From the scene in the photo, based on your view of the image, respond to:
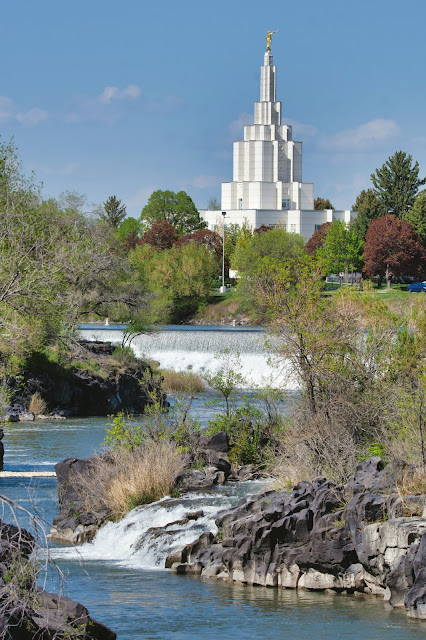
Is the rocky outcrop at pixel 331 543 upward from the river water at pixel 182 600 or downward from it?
upward

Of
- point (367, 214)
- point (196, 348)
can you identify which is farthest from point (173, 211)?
point (196, 348)

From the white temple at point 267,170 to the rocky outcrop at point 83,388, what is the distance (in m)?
87.8

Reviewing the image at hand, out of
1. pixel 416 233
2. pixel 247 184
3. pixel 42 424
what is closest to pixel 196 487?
pixel 42 424

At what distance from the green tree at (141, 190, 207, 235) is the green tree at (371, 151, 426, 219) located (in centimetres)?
2383

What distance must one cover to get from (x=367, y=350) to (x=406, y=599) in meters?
7.60

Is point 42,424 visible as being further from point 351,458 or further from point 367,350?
point 351,458

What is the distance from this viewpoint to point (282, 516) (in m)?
13.6

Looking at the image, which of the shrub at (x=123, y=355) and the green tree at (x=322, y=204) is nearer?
the shrub at (x=123, y=355)

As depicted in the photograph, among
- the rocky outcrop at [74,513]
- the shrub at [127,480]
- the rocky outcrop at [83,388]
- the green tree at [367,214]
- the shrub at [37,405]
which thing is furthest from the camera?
the green tree at [367,214]

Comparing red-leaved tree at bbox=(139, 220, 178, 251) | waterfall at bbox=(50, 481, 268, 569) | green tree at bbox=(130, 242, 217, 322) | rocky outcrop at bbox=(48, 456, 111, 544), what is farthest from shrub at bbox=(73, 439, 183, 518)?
red-leaved tree at bbox=(139, 220, 178, 251)

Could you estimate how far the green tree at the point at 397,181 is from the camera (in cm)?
10831

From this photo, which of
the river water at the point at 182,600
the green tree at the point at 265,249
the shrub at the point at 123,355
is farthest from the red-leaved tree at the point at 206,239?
the river water at the point at 182,600

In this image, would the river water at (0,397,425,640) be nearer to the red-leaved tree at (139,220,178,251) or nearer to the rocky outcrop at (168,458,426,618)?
the rocky outcrop at (168,458,426,618)

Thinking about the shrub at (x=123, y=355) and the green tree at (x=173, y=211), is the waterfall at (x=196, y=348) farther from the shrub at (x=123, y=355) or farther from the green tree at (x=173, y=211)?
the green tree at (x=173, y=211)
